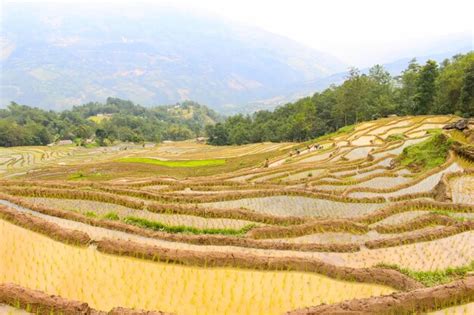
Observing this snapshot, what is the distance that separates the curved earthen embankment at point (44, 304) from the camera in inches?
188

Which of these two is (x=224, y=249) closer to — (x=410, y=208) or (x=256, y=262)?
(x=256, y=262)

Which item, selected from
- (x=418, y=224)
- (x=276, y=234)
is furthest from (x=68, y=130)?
(x=418, y=224)

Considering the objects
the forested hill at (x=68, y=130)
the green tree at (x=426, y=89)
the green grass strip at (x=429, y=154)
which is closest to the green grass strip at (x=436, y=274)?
the green grass strip at (x=429, y=154)

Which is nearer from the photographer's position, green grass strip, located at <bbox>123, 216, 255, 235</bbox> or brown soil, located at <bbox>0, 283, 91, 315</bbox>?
brown soil, located at <bbox>0, 283, 91, 315</bbox>

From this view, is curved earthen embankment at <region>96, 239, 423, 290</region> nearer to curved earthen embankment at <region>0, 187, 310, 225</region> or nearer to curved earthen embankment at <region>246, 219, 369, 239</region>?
curved earthen embankment at <region>246, 219, 369, 239</region>

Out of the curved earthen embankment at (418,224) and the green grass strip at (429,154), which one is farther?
the green grass strip at (429,154)

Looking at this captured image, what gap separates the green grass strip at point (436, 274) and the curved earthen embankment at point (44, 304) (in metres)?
5.52

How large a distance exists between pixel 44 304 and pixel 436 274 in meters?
7.81

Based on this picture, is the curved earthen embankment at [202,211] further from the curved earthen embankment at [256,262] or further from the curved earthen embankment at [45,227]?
the curved earthen embankment at [256,262]

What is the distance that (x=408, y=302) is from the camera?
5.34 metres

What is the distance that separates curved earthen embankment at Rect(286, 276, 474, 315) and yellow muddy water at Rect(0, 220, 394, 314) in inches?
45.4

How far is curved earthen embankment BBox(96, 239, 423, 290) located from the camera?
6.88 meters

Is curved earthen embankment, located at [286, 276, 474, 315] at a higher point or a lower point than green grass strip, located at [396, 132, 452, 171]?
lower

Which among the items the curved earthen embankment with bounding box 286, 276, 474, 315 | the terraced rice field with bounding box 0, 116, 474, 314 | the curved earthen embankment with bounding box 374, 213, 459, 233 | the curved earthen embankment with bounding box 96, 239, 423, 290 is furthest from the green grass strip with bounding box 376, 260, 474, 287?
the curved earthen embankment with bounding box 374, 213, 459, 233
